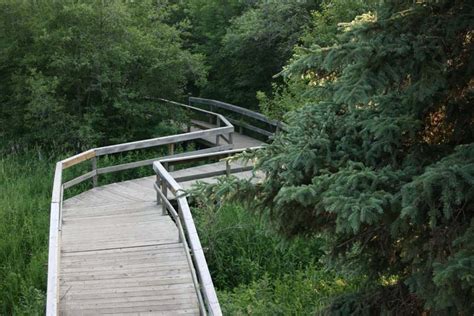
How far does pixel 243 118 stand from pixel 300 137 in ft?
47.2

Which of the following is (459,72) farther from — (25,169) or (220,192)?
(25,169)

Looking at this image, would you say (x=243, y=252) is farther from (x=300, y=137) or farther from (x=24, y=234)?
(x=300, y=137)

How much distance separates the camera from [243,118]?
63.0ft

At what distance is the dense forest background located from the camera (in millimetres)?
4047

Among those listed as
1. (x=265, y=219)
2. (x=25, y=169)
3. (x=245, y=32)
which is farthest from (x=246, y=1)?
(x=265, y=219)

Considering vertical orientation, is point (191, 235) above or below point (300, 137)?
below

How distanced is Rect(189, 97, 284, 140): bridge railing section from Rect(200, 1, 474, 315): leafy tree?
10.2 meters

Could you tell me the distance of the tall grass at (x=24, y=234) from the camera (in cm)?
797

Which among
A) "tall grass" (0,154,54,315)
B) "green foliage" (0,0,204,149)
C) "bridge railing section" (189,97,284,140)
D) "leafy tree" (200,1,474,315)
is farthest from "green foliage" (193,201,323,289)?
"bridge railing section" (189,97,284,140)

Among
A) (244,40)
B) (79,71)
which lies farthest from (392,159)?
(244,40)

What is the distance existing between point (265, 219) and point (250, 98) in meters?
14.0

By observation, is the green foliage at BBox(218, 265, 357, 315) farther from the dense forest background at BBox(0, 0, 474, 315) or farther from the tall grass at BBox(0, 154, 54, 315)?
the tall grass at BBox(0, 154, 54, 315)

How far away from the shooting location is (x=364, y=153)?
461 cm

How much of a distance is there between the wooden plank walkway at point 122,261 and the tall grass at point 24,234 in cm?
41
